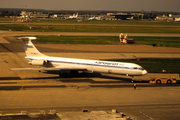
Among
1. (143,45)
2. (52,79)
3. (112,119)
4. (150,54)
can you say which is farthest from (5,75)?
(143,45)

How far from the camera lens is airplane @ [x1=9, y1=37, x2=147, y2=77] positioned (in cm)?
4676

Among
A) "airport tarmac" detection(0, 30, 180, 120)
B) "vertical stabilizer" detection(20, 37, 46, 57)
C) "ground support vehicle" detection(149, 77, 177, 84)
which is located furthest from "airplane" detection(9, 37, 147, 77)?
"ground support vehicle" detection(149, 77, 177, 84)

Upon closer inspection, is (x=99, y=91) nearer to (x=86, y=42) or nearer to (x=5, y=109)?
(x=5, y=109)

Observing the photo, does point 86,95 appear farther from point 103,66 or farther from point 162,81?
point 162,81

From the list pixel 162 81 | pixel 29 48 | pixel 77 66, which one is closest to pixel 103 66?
pixel 77 66

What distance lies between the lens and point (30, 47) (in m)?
51.3

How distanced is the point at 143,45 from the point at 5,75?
60.1 meters

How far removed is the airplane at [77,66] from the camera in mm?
46763

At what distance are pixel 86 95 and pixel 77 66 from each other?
36.2 feet

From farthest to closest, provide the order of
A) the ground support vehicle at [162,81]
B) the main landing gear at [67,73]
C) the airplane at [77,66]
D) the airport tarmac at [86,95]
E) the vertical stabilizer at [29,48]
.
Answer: the vertical stabilizer at [29,48], the main landing gear at [67,73], the ground support vehicle at [162,81], the airplane at [77,66], the airport tarmac at [86,95]

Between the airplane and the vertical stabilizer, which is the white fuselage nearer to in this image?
the airplane

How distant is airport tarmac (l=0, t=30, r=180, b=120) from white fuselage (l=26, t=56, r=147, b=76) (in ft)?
7.37

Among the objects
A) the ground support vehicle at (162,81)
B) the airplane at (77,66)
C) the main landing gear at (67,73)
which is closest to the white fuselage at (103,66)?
the airplane at (77,66)

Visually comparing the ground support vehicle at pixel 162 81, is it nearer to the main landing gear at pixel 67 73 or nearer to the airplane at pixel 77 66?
the airplane at pixel 77 66
